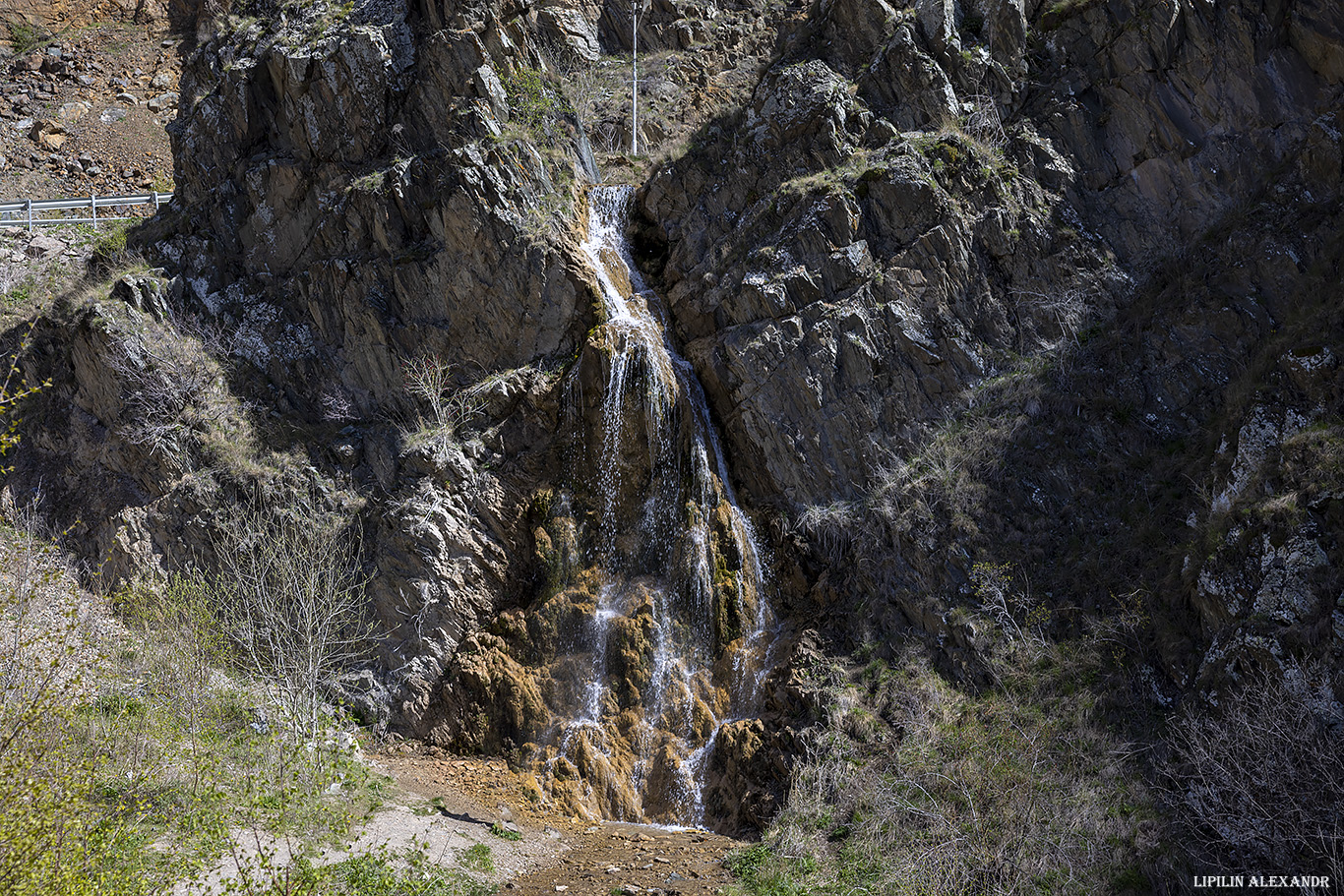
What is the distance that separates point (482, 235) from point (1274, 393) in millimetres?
19483

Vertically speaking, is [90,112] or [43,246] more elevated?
[90,112]

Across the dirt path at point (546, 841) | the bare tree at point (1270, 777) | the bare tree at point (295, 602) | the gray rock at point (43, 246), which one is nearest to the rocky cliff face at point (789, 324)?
the dirt path at point (546, 841)

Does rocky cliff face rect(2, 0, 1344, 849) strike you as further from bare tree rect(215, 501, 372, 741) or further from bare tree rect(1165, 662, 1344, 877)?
bare tree rect(1165, 662, 1344, 877)

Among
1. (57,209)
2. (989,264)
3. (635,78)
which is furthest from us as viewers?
(57,209)

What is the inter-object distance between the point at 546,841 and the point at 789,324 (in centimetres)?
1347

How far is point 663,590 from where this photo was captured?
65.5 ft

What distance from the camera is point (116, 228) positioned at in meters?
28.6

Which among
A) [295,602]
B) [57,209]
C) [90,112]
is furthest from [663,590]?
[90,112]

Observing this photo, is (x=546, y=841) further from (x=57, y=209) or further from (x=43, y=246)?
(x=57, y=209)

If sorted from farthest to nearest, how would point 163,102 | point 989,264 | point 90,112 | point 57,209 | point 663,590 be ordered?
point 163,102, point 90,112, point 57,209, point 989,264, point 663,590

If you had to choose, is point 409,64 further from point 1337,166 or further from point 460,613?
point 1337,166

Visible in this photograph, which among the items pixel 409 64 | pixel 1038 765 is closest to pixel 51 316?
pixel 409 64

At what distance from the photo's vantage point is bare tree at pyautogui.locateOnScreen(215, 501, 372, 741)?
17.3 meters

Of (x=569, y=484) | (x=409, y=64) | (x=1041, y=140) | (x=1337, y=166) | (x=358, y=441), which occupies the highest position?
(x=409, y=64)
